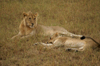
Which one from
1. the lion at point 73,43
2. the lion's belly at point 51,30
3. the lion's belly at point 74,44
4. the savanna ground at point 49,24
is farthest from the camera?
the lion's belly at point 51,30

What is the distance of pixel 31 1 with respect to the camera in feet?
33.1

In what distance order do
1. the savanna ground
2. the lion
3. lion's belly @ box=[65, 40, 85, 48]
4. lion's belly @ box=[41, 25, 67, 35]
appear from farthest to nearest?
lion's belly @ box=[41, 25, 67, 35]
lion's belly @ box=[65, 40, 85, 48]
the lion
the savanna ground

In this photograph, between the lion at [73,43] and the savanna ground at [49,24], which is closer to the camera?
the savanna ground at [49,24]

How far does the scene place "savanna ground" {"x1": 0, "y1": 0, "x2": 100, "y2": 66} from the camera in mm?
3242

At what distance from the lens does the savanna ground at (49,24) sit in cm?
324

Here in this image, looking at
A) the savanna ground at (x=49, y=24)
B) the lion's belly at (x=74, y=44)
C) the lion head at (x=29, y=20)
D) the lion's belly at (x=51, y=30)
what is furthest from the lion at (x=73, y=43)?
the lion's belly at (x=51, y=30)

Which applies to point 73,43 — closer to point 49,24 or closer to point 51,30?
point 51,30

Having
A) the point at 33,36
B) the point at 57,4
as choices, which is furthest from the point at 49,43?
the point at 57,4

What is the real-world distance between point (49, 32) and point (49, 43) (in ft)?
4.37

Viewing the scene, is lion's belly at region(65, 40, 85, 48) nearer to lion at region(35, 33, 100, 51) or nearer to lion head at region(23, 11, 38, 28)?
lion at region(35, 33, 100, 51)

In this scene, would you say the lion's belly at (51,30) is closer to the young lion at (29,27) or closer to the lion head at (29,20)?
the young lion at (29,27)

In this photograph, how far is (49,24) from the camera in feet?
22.7

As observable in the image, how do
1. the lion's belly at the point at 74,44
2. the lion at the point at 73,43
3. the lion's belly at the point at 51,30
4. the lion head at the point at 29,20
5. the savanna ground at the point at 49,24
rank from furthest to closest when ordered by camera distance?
the lion's belly at the point at 51,30 < the lion head at the point at 29,20 < the lion's belly at the point at 74,44 < the lion at the point at 73,43 < the savanna ground at the point at 49,24

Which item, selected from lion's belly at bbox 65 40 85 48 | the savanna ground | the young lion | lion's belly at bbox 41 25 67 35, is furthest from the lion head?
lion's belly at bbox 65 40 85 48
